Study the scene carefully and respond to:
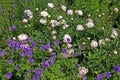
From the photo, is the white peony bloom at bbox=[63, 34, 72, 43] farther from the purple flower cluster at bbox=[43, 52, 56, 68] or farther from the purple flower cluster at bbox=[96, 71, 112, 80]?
the purple flower cluster at bbox=[96, 71, 112, 80]

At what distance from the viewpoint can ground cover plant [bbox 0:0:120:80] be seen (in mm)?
3543

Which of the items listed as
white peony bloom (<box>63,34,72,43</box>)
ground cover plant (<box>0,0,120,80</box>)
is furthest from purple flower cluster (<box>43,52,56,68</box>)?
white peony bloom (<box>63,34,72,43</box>)

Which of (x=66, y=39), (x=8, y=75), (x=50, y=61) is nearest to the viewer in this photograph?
(x=8, y=75)

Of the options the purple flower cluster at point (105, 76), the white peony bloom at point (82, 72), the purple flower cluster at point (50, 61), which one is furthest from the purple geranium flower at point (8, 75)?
the purple flower cluster at point (105, 76)

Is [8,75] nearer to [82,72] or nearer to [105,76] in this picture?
[82,72]

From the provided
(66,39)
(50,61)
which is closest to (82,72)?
(50,61)

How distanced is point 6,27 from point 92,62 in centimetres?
130

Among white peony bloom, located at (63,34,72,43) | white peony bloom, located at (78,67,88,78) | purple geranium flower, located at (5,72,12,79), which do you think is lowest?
purple geranium flower, located at (5,72,12,79)

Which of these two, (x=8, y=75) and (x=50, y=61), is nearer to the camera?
(x=8, y=75)

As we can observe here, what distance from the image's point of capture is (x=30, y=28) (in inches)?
169

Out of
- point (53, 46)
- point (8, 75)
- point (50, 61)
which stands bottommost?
point (8, 75)

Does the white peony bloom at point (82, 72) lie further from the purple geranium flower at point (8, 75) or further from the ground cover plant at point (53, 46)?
the purple geranium flower at point (8, 75)

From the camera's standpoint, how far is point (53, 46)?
12.9ft

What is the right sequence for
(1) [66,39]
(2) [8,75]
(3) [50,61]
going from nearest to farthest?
(2) [8,75] → (3) [50,61] → (1) [66,39]
